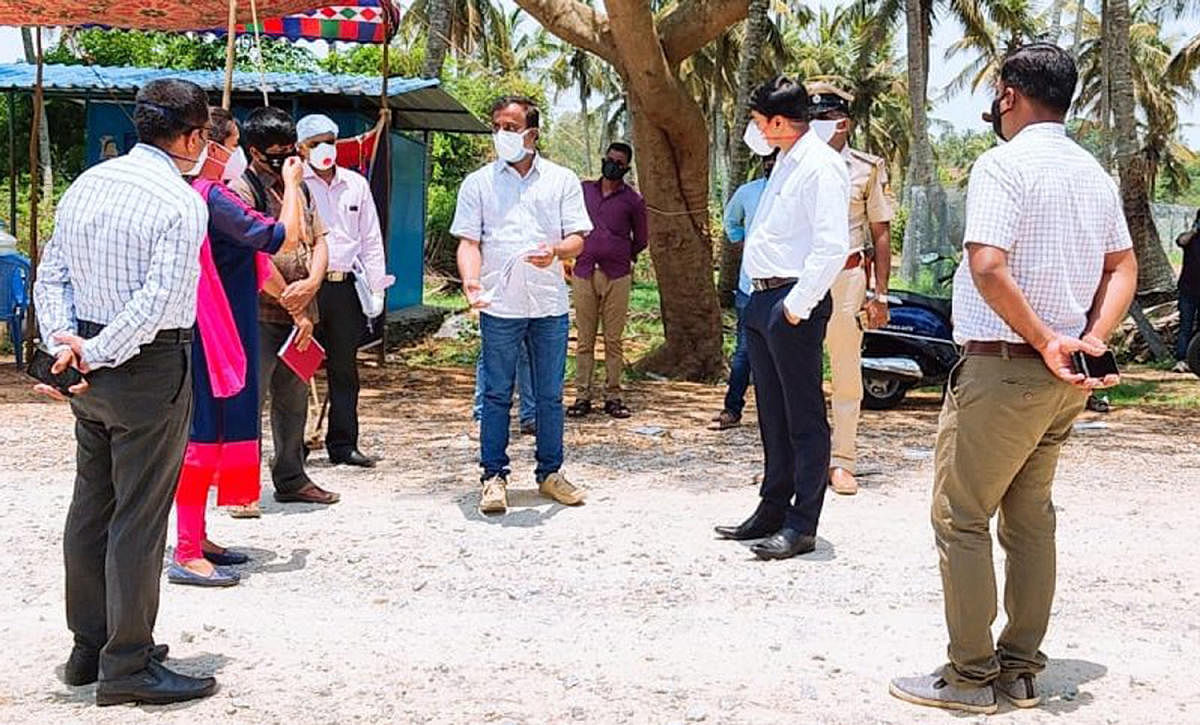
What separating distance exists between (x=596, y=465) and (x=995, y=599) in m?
3.69

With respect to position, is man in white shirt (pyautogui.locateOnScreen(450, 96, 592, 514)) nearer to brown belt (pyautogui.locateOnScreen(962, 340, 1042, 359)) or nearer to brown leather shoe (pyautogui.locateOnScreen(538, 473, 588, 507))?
brown leather shoe (pyautogui.locateOnScreen(538, 473, 588, 507))

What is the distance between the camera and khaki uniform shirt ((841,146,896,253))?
6.37 meters

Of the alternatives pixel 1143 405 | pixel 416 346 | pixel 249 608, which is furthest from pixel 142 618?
pixel 416 346

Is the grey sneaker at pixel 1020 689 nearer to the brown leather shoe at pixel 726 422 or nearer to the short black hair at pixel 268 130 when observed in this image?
the short black hair at pixel 268 130

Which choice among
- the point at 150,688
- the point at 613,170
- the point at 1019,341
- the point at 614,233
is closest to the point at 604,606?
the point at 150,688

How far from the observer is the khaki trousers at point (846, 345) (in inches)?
247

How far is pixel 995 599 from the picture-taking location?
141 inches

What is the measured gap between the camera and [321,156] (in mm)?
6500

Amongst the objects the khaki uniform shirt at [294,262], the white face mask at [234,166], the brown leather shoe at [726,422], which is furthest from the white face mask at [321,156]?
the brown leather shoe at [726,422]

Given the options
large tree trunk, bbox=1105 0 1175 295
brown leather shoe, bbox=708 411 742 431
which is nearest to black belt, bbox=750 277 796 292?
brown leather shoe, bbox=708 411 742 431

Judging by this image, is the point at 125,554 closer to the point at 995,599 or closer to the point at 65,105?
the point at 995,599

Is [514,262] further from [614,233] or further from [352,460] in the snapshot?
[614,233]

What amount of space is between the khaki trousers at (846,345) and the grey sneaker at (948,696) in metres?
2.60

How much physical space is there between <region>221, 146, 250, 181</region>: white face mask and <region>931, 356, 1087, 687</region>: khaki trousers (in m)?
2.84
